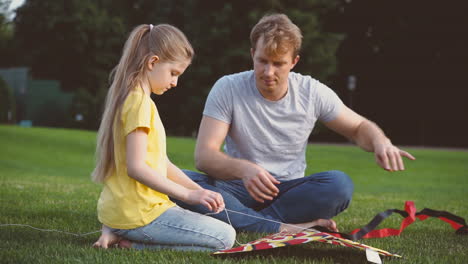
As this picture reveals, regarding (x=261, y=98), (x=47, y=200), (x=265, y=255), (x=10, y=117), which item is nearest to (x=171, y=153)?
(x=47, y=200)

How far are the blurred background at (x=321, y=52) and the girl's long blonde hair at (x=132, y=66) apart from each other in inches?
847

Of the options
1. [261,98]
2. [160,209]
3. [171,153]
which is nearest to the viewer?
[160,209]

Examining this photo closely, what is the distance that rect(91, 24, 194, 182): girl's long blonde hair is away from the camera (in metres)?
3.03

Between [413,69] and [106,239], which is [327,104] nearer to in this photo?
[106,239]

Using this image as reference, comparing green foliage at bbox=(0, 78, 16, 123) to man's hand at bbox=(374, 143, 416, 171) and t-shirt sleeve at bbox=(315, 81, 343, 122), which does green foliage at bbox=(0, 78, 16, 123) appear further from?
man's hand at bbox=(374, 143, 416, 171)

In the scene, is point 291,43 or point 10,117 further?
point 10,117

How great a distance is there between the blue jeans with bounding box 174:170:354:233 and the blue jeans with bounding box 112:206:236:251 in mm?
670

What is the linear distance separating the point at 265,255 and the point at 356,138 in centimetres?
124

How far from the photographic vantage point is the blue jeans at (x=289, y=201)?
3.78m

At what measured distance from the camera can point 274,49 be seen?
11.6 feet

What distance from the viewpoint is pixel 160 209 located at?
3061 millimetres

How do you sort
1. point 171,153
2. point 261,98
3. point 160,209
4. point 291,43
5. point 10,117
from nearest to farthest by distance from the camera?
point 160,209 < point 291,43 < point 261,98 < point 171,153 < point 10,117

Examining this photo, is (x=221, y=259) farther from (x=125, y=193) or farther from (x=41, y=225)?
(x=41, y=225)

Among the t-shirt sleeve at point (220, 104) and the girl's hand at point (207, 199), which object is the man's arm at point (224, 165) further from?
the girl's hand at point (207, 199)
